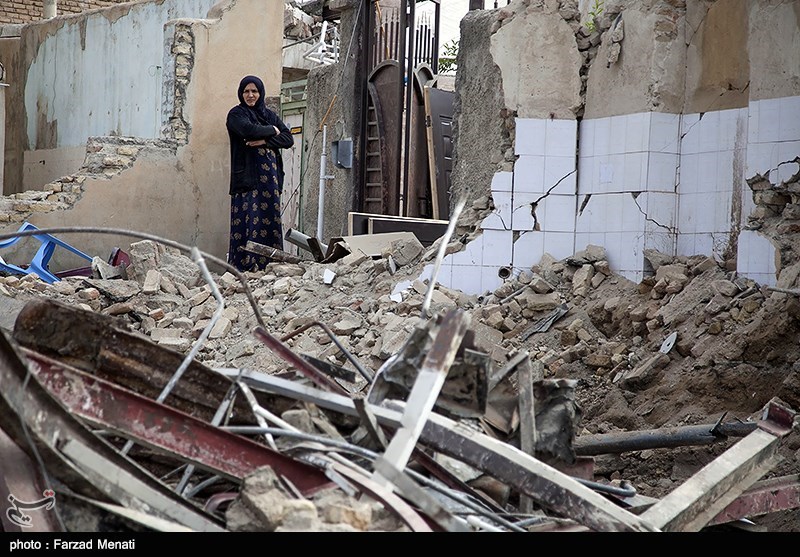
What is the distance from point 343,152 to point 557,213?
4979 millimetres

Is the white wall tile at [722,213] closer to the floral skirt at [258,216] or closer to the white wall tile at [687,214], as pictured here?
the white wall tile at [687,214]

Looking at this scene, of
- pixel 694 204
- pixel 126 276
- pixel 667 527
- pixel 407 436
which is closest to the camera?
pixel 407 436

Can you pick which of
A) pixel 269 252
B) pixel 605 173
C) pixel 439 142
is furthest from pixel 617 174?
pixel 439 142

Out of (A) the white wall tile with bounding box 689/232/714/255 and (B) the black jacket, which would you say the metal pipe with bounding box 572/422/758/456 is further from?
(B) the black jacket

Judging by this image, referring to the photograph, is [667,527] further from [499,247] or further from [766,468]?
[499,247]

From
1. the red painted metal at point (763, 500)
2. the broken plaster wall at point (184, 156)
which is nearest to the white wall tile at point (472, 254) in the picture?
the red painted metal at point (763, 500)

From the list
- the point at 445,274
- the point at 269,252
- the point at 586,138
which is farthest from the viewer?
the point at 269,252

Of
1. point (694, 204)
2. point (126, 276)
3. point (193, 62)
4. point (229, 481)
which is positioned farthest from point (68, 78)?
point (229, 481)

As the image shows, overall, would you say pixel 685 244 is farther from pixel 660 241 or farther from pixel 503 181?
pixel 503 181

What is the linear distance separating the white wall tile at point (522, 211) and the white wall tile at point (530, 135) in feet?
0.98

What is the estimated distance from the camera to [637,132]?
6492 millimetres
